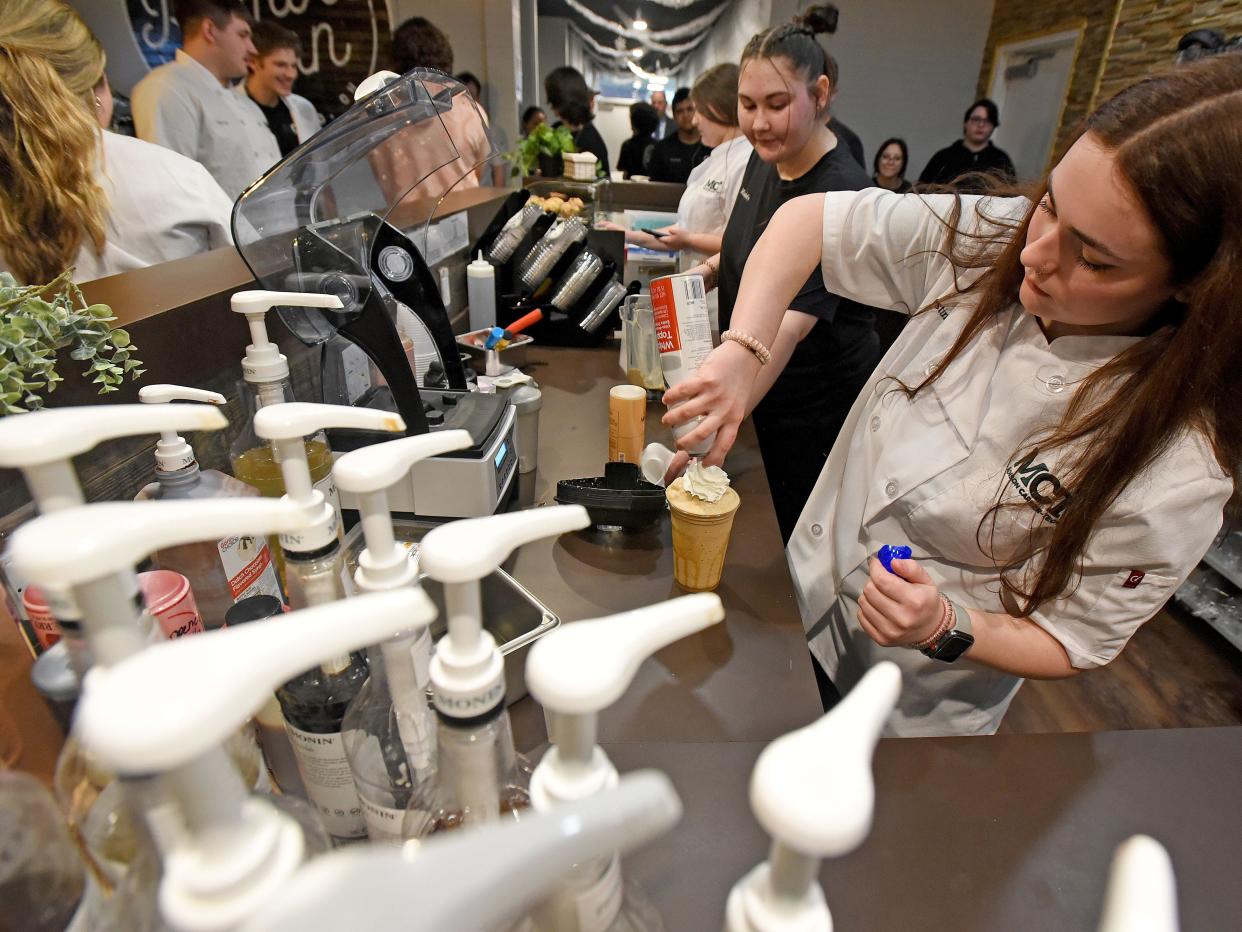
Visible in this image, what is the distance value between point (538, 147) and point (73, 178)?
3251 millimetres

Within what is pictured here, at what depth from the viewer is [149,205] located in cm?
139

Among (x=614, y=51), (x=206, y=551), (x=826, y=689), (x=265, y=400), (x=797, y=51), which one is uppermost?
(x=614, y=51)

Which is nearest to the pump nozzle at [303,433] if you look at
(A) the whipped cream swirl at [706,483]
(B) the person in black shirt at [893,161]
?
(A) the whipped cream swirl at [706,483]

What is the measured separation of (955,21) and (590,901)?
27.2 ft

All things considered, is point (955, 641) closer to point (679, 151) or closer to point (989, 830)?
point (989, 830)

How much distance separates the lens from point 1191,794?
0.62 metres

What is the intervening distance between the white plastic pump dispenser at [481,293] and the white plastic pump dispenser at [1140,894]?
5.89 ft

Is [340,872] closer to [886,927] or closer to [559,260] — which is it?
[886,927]

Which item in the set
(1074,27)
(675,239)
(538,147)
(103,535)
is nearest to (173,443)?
(103,535)

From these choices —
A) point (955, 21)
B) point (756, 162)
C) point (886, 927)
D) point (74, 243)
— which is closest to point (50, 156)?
point (74, 243)

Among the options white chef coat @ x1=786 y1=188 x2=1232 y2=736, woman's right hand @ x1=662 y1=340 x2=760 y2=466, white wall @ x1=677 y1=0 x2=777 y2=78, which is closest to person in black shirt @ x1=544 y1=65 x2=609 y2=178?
white wall @ x1=677 y1=0 x2=777 y2=78

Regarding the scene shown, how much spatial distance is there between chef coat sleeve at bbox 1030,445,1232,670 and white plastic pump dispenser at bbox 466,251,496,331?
1524mm

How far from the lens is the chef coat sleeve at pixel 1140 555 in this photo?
767 mm

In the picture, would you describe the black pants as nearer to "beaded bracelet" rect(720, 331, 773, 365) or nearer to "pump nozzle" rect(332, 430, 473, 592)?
"beaded bracelet" rect(720, 331, 773, 365)
